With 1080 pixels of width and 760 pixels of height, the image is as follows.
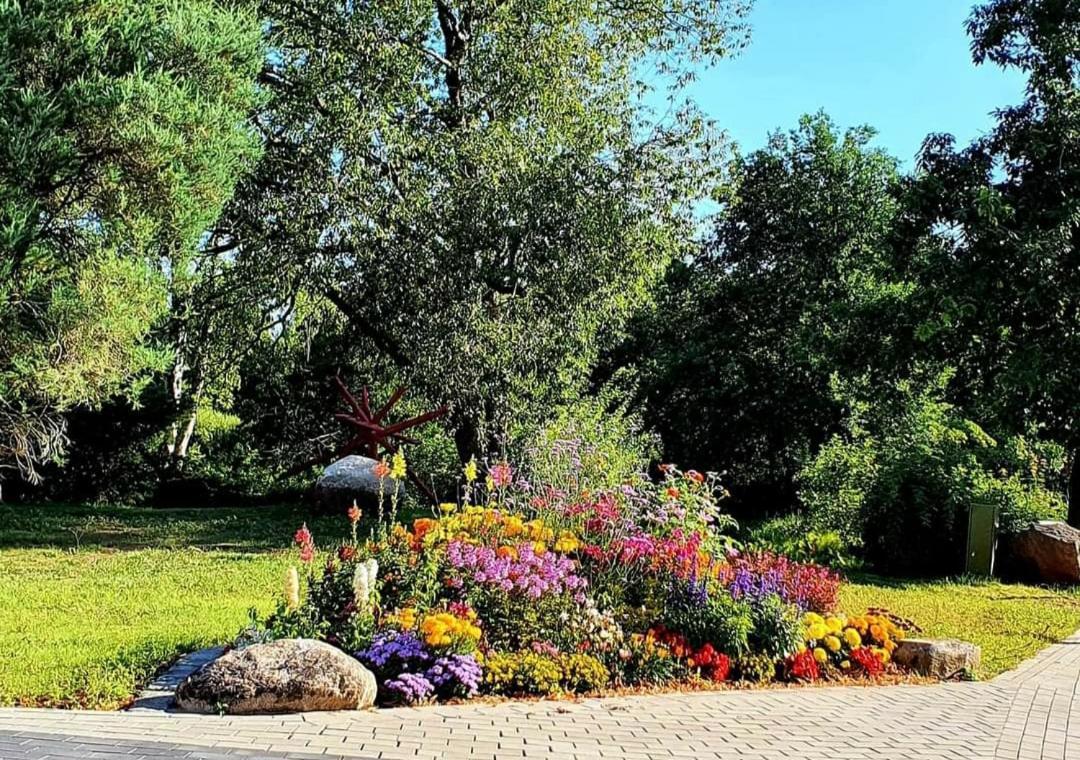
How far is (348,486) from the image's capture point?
727 inches

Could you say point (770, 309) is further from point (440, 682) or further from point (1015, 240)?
point (440, 682)

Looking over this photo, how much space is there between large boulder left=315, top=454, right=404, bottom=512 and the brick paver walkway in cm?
1262

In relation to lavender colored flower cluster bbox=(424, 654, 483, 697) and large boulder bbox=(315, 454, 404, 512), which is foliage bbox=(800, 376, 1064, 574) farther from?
lavender colored flower cluster bbox=(424, 654, 483, 697)

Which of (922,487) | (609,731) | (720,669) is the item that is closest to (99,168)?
(720,669)

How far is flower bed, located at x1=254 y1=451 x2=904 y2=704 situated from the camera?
6.02 metres

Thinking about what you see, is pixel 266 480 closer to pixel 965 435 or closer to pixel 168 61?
pixel 168 61

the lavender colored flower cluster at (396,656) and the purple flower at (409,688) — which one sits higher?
the lavender colored flower cluster at (396,656)

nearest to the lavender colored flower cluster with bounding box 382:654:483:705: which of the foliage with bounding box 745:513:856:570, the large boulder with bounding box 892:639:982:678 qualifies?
the large boulder with bounding box 892:639:982:678

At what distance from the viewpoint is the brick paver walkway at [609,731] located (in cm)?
457

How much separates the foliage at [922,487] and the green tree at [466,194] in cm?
439

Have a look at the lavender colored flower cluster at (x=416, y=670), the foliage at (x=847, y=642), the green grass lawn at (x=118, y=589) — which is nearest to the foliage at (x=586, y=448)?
the foliage at (x=847, y=642)

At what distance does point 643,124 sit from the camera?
15.8 meters

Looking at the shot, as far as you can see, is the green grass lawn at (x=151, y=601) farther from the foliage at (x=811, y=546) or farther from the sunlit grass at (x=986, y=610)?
the foliage at (x=811, y=546)

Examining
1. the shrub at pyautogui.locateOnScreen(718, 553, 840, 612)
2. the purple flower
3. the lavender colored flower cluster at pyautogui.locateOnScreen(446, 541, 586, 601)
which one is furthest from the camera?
the shrub at pyautogui.locateOnScreen(718, 553, 840, 612)
